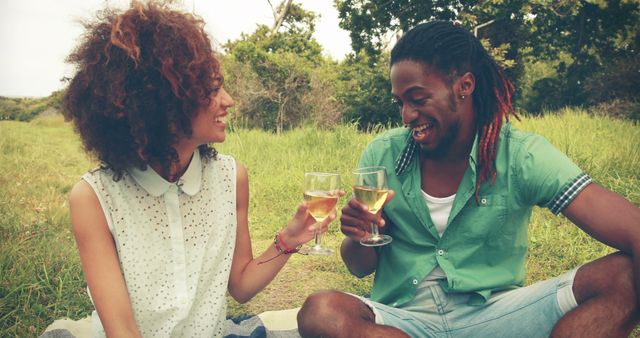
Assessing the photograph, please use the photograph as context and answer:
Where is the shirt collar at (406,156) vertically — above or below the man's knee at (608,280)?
above

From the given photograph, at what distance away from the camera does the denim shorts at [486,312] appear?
2.28m

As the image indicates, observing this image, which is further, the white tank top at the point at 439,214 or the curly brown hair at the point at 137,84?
the white tank top at the point at 439,214

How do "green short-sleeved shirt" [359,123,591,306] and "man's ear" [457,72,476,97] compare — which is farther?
"man's ear" [457,72,476,97]

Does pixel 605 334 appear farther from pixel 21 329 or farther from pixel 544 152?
pixel 21 329

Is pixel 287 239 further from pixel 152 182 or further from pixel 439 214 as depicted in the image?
pixel 439 214

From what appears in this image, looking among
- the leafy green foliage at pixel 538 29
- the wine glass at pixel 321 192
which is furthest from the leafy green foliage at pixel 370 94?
the wine glass at pixel 321 192

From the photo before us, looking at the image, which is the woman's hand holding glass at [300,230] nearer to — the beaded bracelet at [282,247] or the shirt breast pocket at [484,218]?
the beaded bracelet at [282,247]

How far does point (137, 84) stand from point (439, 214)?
153 centimetres

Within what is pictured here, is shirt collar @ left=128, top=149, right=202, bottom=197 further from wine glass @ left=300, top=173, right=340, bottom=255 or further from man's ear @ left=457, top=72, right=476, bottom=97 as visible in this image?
man's ear @ left=457, top=72, right=476, bottom=97

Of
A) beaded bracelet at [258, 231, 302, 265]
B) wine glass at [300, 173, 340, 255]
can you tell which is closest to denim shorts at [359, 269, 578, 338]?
beaded bracelet at [258, 231, 302, 265]

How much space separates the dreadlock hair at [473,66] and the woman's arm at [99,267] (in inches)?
63.9

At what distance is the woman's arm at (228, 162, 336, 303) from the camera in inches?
93.9

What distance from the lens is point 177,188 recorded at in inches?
89.6

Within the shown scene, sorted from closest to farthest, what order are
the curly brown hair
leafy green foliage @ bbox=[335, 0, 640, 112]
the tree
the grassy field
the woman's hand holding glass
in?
1. the curly brown hair
2. the woman's hand holding glass
3. the grassy field
4. the tree
5. leafy green foliage @ bbox=[335, 0, 640, 112]
